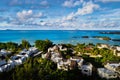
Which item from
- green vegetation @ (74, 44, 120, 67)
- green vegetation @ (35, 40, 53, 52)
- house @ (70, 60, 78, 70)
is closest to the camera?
house @ (70, 60, 78, 70)

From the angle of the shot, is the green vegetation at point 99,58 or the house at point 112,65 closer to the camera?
the house at point 112,65

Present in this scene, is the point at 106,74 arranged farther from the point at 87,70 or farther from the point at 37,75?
the point at 37,75

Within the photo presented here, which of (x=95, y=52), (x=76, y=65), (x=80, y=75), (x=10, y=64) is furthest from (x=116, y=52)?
(x=10, y=64)

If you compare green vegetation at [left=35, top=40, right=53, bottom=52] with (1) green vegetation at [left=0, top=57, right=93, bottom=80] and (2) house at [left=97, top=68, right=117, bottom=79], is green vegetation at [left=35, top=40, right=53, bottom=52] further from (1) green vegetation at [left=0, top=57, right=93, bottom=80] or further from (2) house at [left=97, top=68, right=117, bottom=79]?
Answer: (1) green vegetation at [left=0, top=57, right=93, bottom=80]

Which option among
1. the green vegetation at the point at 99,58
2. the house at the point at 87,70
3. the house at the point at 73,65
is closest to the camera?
the house at the point at 87,70

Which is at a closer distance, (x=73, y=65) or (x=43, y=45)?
(x=73, y=65)

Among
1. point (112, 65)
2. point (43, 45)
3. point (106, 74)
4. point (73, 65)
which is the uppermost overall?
point (43, 45)

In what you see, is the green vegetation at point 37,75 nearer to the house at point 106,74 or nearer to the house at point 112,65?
the house at point 106,74

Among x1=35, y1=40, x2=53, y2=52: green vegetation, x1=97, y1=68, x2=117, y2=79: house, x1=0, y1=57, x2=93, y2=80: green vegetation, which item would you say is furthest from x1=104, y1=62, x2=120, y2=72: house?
x1=35, y1=40, x2=53, y2=52: green vegetation

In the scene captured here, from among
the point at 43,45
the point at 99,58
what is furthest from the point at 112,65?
the point at 43,45

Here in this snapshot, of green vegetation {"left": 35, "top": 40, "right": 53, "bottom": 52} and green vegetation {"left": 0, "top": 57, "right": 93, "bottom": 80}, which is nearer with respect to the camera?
green vegetation {"left": 0, "top": 57, "right": 93, "bottom": 80}

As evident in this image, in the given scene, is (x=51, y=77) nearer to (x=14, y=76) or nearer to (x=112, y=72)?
(x=14, y=76)

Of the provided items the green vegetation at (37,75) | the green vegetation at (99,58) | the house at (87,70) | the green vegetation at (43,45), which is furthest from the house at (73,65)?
the green vegetation at (43,45)
